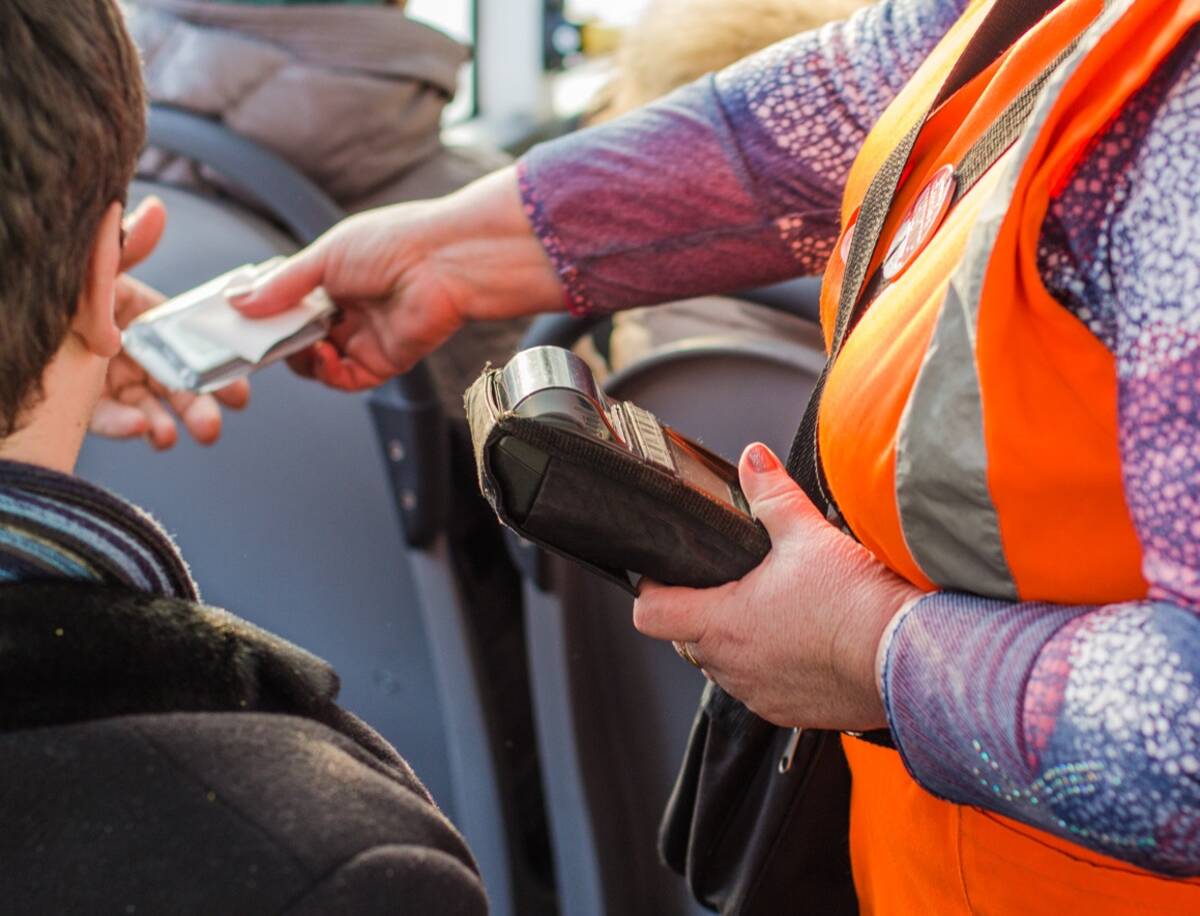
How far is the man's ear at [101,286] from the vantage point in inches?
30.5

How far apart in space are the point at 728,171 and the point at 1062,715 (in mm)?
641

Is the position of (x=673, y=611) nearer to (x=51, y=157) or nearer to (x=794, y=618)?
(x=794, y=618)

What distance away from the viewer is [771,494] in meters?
0.80

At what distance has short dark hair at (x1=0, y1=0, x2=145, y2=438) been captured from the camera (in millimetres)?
687

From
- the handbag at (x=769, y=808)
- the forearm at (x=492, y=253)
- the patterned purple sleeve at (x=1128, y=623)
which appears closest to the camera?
the patterned purple sleeve at (x=1128, y=623)

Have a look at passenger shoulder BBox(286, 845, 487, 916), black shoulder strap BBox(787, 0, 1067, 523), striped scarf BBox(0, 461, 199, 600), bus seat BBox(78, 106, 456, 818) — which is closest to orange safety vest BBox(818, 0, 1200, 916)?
black shoulder strap BBox(787, 0, 1067, 523)

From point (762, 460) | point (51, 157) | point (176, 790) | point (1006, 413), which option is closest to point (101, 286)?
point (51, 157)

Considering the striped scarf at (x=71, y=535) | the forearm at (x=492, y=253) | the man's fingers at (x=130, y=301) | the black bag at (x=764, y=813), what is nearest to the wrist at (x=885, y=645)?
the black bag at (x=764, y=813)

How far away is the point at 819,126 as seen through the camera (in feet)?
3.50

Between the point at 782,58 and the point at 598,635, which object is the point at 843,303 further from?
the point at 598,635

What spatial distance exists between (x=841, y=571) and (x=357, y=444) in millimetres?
1235

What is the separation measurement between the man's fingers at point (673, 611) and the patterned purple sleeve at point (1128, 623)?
0.52 ft

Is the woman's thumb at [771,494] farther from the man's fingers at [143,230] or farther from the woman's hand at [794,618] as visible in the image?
the man's fingers at [143,230]

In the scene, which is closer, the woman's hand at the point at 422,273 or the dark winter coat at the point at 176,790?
the dark winter coat at the point at 176,790
